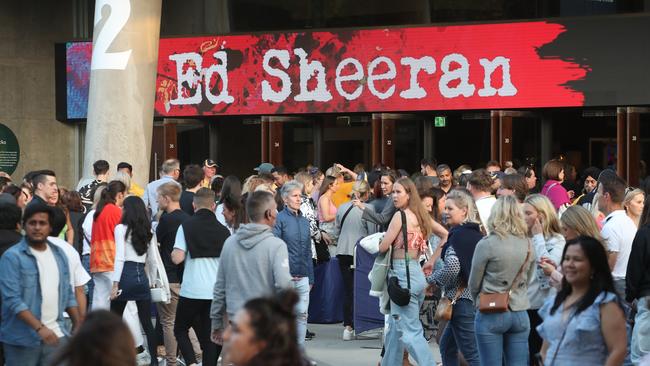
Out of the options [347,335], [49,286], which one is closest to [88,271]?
[347,335]

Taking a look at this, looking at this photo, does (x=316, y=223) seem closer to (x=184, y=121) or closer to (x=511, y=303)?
(x=511, y=303)

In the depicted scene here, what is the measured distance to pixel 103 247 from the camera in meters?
11.2

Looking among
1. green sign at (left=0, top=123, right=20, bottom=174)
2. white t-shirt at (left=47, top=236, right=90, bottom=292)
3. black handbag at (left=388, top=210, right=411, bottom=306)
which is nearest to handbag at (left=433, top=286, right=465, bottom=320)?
black handbag at (left=388, top=210, right=411, bottom=306)

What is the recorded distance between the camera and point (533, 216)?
9.52 m

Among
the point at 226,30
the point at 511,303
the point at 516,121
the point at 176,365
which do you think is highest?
the point at 226,30

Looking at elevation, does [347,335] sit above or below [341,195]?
below

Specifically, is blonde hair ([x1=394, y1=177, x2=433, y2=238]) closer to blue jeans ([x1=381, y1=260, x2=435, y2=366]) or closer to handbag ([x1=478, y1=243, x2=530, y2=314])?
blue jeans ([x1=381, y1=260, x2=435, y2=366])

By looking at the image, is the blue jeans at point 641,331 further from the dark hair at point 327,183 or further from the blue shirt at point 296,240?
the dark hair at point 327,183

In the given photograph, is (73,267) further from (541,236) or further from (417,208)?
(541,236)

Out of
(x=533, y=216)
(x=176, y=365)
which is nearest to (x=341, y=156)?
(x=176, y=365)

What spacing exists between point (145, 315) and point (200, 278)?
1.16 meters

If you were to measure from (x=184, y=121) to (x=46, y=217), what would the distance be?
750 inches

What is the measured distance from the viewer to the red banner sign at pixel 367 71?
2323 cm

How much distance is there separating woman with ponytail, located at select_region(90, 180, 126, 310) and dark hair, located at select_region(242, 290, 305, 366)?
22.5 feet
